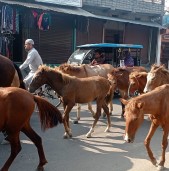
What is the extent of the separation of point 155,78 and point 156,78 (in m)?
0.03

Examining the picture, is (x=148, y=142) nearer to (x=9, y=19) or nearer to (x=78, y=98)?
(x=78, y=98)

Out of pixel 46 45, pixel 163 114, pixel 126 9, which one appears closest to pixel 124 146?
pixel 163 114

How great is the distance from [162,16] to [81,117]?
19.3m

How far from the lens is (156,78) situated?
7.57 meters

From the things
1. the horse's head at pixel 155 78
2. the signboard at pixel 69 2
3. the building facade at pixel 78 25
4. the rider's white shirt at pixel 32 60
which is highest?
the signboard at pixel 69 2

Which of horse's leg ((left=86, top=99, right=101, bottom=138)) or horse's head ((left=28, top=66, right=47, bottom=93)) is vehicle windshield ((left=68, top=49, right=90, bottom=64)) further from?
horse's head ((left=28, top=66, right=47, bottom=93))

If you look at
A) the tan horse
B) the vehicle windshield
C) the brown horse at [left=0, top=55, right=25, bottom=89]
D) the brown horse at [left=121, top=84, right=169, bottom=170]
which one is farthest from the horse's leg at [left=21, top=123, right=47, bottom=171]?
the vehicle windshield

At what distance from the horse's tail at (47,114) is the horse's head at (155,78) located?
308cm

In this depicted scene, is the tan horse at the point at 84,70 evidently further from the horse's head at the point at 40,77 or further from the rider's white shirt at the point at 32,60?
the horse's head at the point at 40,77

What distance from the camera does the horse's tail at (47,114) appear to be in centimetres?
498

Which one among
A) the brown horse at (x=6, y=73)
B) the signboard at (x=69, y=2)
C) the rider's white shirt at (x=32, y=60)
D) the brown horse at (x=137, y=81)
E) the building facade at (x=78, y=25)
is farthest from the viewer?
the signboard at (x=69, y=2)

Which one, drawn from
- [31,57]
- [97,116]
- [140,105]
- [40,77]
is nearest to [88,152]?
[97,116]

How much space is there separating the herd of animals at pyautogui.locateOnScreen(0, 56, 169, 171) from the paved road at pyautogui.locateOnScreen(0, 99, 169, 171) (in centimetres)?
27

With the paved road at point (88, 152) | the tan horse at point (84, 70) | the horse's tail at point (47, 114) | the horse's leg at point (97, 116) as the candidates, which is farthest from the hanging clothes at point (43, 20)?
the horse's tail at point (47, 114)
